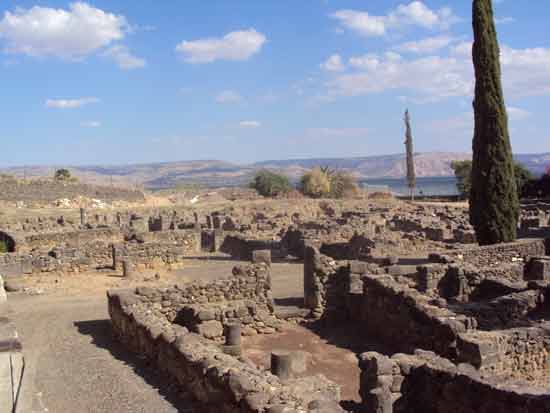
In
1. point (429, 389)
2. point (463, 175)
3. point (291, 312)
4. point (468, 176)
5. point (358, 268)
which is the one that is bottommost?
point (291, 312)

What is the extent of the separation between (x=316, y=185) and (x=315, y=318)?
170 ft

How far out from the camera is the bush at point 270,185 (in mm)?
71312

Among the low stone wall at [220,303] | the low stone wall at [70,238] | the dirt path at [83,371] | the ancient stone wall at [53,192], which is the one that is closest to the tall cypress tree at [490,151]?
the low stone wall at [220,303]

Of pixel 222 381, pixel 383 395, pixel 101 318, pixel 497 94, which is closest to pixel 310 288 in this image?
pixel 101 318

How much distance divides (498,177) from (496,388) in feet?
63.9

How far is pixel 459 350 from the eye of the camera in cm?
1023

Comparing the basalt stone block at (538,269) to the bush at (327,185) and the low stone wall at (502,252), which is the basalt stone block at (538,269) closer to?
the low stone wall at (502,252)

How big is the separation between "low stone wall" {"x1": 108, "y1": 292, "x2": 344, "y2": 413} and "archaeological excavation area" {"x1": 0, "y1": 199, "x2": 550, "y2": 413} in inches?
1.1

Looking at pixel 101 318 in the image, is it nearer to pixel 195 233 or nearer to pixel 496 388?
pixel 496 388

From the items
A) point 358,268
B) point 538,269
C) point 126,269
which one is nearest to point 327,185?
point 126,269

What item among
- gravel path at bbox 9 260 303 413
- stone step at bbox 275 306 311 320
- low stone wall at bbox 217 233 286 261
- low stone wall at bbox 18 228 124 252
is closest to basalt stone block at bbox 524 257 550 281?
gravel path at bbox 9 260 303 413

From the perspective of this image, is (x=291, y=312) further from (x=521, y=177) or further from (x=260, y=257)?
(x=521, y=177)

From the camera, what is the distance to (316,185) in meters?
67.0

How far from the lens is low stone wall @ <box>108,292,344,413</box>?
7105 mm
